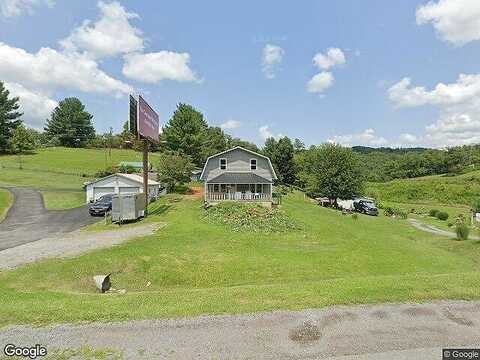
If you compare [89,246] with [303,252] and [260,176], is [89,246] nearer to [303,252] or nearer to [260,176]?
[303,252]

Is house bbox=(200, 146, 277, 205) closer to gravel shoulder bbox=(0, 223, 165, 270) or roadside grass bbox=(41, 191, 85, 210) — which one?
gravel shoulder bbox=(0, 223, 165, 270)

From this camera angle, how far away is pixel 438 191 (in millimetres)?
73125

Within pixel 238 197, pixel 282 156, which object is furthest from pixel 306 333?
pixel 282 156

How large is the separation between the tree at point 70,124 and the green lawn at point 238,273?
93.8 meters

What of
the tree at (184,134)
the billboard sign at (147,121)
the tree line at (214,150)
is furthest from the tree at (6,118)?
the billboard sign at (147,121)

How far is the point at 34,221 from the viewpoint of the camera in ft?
89.5

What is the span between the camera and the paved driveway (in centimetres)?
2122

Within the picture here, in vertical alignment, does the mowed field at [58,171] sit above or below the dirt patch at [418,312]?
above

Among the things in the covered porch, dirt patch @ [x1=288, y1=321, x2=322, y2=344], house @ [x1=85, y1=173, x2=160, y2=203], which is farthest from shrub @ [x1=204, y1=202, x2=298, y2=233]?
dirt patch @ [x1=288, y1=321, x2=322, y2=344]

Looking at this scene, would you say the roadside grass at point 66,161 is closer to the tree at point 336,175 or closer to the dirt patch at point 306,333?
the tree at point 336,175

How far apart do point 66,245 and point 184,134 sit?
4990cm

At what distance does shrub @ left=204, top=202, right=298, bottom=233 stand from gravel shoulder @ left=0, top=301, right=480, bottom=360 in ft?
55.8

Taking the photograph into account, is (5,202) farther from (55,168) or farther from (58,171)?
(55,168)

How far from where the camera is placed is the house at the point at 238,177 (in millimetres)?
35062
